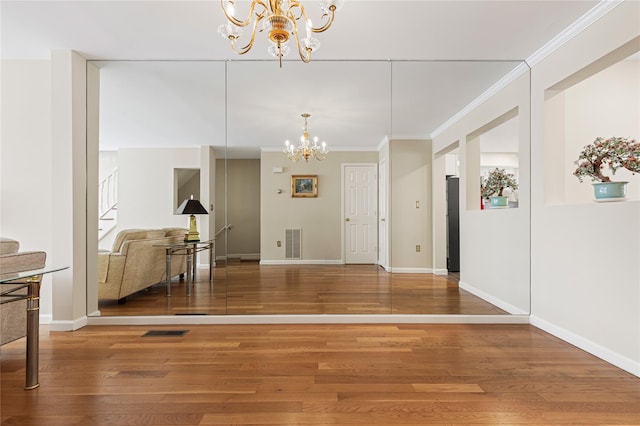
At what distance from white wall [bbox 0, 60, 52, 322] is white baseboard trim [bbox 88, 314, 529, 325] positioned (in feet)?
2.64

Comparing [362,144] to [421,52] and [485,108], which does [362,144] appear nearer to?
[421,52]

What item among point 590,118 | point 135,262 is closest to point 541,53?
point 590,118

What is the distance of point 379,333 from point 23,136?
3730mm

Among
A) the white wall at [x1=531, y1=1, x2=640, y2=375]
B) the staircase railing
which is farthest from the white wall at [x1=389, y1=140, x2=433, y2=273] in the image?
the staircase railing

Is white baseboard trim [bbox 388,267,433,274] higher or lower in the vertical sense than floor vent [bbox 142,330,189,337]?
higher

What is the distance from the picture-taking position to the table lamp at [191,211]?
326 cm

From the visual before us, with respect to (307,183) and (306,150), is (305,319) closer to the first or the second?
(307,183)

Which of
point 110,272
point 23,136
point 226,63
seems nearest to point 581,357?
point 226,63

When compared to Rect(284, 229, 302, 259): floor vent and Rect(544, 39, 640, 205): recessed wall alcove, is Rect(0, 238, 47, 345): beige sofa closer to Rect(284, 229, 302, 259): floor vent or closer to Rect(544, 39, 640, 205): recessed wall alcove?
Rect(284, 229, 302, 259): floor vent

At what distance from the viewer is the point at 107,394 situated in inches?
76.0

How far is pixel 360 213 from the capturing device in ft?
11.2

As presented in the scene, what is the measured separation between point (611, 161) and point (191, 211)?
11.1 feet

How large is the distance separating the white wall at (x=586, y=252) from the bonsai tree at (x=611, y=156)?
26 cm

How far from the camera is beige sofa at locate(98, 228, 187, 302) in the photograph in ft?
10.9
